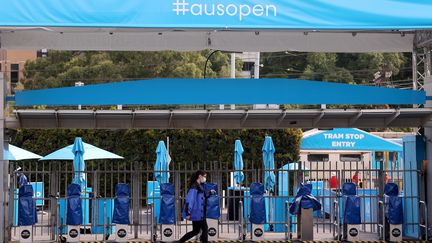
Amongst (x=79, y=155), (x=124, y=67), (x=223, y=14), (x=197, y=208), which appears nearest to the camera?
(x=223, y=14)

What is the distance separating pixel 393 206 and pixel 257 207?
3.08m

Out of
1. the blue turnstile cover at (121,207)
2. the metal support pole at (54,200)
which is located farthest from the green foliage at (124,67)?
the blue turnstile cover at (121,207)

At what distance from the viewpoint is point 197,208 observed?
656 inches

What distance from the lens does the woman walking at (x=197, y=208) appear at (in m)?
16.6

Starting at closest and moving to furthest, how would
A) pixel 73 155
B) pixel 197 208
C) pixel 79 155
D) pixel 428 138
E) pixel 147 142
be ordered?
1. pixel 197 208
2. pixel 428 138
3. pixel 79 155
4. pixel 73 155
5. pixel 147 142

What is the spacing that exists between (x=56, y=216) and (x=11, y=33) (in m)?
4.26

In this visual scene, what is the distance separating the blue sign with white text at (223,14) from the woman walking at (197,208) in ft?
10.8

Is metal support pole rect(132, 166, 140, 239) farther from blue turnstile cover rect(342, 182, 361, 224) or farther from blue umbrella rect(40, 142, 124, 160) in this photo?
blue umbrella rect(40, 142, 124, 160)

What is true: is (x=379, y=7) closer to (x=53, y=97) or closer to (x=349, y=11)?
(x=349, y=11)

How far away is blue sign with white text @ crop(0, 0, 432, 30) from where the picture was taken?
15.8 m

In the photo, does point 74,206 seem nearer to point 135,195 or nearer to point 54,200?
point 54,200

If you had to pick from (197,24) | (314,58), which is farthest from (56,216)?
(314,58)

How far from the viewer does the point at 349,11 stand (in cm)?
1645

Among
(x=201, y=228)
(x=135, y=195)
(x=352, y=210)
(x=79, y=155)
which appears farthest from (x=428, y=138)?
(x=79, y=155)
